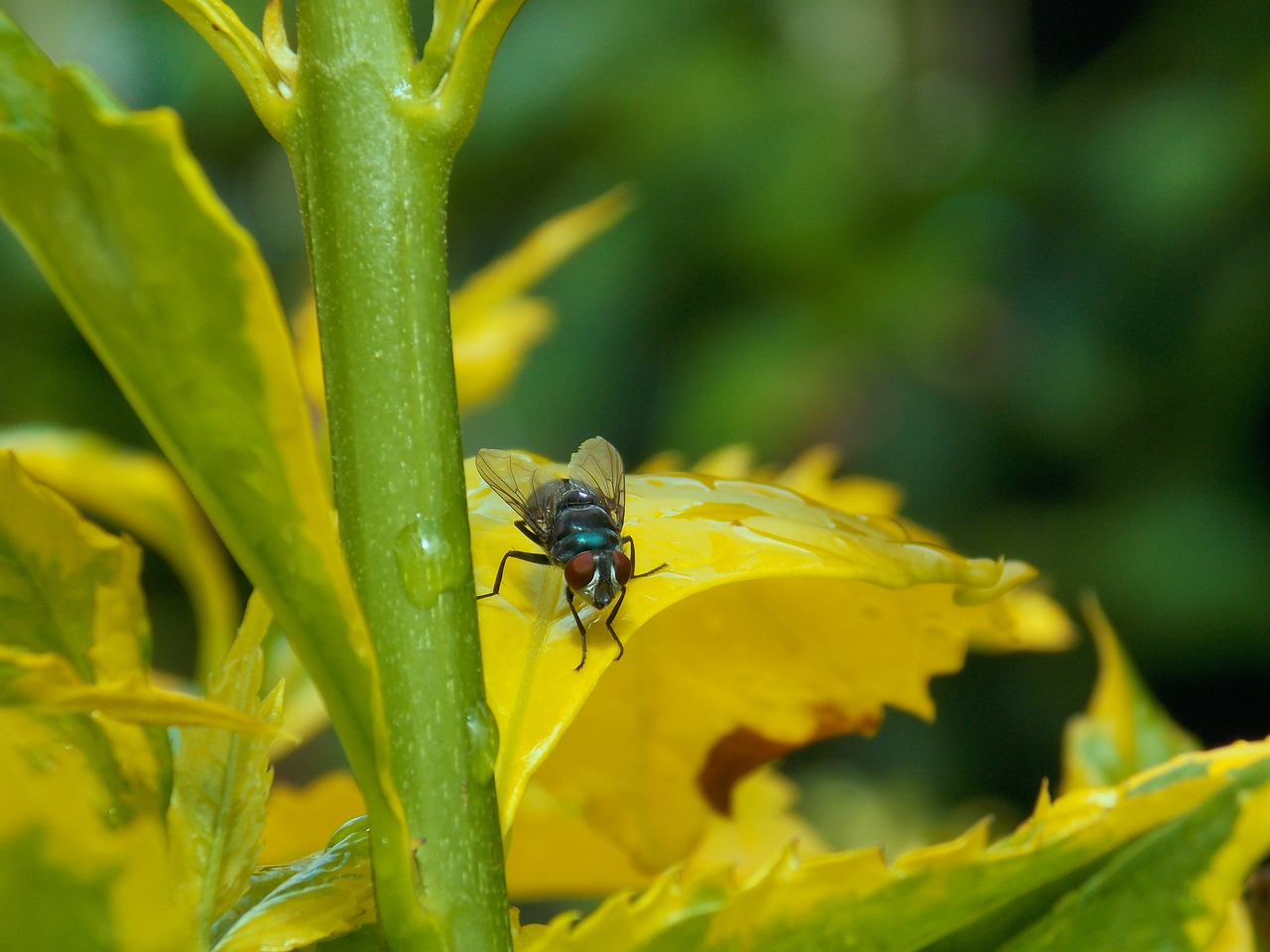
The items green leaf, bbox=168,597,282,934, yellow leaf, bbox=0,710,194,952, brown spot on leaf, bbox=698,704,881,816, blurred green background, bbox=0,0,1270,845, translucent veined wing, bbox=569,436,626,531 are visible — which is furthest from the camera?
blurred green background, bbox=0,0,1270,845

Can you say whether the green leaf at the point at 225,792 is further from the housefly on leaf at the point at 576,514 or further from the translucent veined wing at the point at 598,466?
the translucent veined wing at the point at 598,466

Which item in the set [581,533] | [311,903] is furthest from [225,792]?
[581,533]

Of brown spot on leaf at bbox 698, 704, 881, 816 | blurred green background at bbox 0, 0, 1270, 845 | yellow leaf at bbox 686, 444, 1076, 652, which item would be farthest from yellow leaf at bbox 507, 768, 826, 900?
blurred green background at bbox 0, 0, 1270, 845

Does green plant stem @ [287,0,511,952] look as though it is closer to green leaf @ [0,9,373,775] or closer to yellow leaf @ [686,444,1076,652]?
green leaf @ [0,9,373,775]

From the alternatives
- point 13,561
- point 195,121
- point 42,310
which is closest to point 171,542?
point 13,561

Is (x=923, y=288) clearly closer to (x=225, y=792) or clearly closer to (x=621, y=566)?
(x=621, y=566)

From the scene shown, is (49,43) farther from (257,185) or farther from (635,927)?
(635,927)
